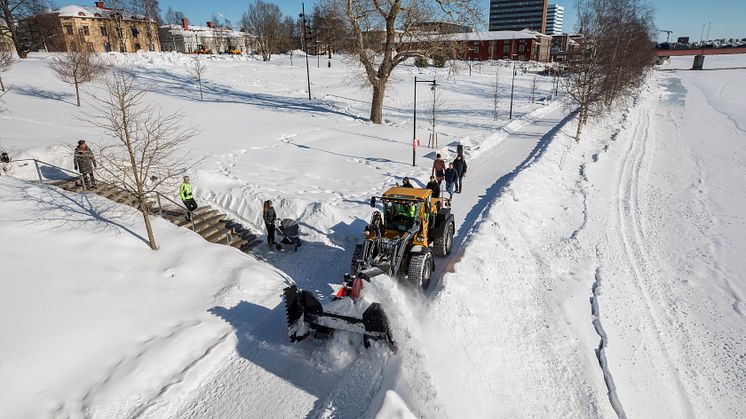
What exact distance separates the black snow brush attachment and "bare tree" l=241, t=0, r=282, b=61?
232ft

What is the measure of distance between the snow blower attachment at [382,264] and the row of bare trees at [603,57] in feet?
59.6

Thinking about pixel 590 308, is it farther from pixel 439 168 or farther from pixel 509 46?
pixel 509 46

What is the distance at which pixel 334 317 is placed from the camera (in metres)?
6.84

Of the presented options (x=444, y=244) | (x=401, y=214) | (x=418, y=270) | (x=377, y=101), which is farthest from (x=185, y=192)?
(x=377, y=101)

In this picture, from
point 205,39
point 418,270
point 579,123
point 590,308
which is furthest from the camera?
point 205,39

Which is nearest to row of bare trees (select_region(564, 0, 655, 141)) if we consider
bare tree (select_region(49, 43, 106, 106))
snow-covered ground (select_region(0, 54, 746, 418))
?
snow-covered ground (select_region(0, 54, 746, 418))

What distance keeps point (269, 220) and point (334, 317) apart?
459cm

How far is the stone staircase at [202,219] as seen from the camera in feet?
35.7

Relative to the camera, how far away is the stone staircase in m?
10.9

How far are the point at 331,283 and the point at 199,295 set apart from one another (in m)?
2.69

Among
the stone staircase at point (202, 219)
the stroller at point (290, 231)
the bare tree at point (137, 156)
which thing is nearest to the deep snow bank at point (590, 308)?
the stroller at point (290, 231)

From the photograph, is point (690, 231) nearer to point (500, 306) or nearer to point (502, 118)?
point (500, 306)

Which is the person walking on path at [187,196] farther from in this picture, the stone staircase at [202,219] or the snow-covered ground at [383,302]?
the snow-covered ground at [383,302]

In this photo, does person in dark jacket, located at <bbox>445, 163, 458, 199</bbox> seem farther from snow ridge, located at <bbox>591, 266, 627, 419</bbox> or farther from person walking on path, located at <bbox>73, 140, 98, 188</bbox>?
person walking on path, located at <bbox>73, 140, 98, 188</bbox>
